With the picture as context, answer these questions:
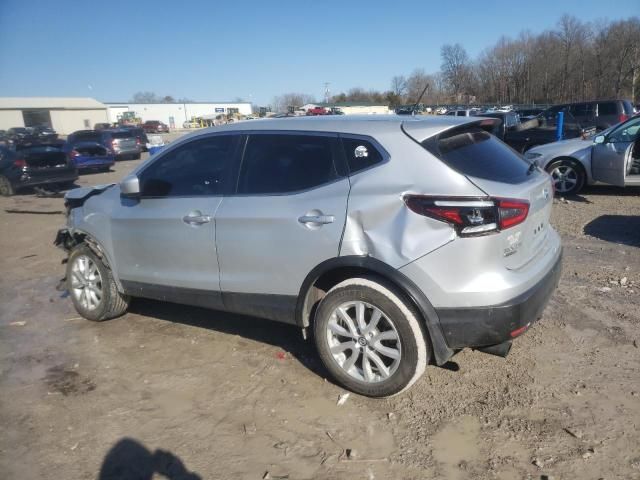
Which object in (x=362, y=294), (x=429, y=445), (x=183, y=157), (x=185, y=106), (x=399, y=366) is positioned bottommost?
(x=429, y=445)

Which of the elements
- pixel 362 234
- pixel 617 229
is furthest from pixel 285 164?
pixel 617 229

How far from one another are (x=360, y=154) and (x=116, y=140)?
2240cm

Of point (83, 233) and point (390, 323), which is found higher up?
point (83, 233)

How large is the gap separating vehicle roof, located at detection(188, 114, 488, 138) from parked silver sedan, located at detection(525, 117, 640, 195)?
19.7ft

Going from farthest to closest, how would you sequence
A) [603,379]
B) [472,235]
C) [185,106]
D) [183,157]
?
[185,106] → [183,157] → [603,379] → [472,235]

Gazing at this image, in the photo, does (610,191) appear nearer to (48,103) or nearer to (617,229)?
(617,229)

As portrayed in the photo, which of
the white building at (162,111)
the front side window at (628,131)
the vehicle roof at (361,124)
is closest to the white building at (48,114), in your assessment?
the white building at (162,111)

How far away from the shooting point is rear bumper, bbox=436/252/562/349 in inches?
105

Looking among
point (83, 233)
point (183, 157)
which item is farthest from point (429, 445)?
point (83, 233)

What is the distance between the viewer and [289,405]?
3.12m

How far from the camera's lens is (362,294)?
2918mm

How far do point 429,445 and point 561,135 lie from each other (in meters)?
13.9

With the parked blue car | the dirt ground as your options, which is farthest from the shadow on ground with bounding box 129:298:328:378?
the parked blue car

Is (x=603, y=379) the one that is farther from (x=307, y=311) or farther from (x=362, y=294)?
(x=307, y=311)
